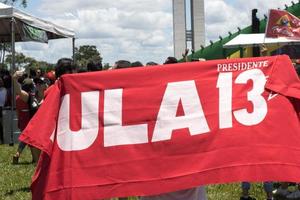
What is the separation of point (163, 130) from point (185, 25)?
32806 mm

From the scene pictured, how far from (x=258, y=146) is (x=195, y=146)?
19.2 inches

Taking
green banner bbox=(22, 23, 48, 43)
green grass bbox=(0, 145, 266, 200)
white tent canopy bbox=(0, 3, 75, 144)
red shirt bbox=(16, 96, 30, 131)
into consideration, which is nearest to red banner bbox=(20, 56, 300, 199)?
green grass bbox=(0, 145, 266, 200)

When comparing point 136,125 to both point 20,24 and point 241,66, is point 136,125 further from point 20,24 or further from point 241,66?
point 20,24

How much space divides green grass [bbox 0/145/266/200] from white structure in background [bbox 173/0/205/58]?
72.2 feet

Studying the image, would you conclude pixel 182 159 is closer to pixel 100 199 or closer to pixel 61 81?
pixel 100 199

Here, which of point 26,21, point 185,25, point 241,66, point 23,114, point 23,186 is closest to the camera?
point 241,66

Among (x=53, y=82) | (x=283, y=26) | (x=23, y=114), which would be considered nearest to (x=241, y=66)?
(x=53, y=82)

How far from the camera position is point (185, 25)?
36.8 m

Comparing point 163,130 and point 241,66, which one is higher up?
point 241,66

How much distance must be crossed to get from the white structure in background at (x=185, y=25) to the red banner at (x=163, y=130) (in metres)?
28.0

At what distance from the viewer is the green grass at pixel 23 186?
26.5ft

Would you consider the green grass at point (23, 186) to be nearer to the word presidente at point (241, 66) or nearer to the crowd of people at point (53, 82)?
the crowd of people at point (53, 82)

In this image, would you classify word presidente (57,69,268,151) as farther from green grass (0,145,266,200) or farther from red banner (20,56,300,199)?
green grass (0,145,266,200)

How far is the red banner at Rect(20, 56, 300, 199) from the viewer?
4277 mm
